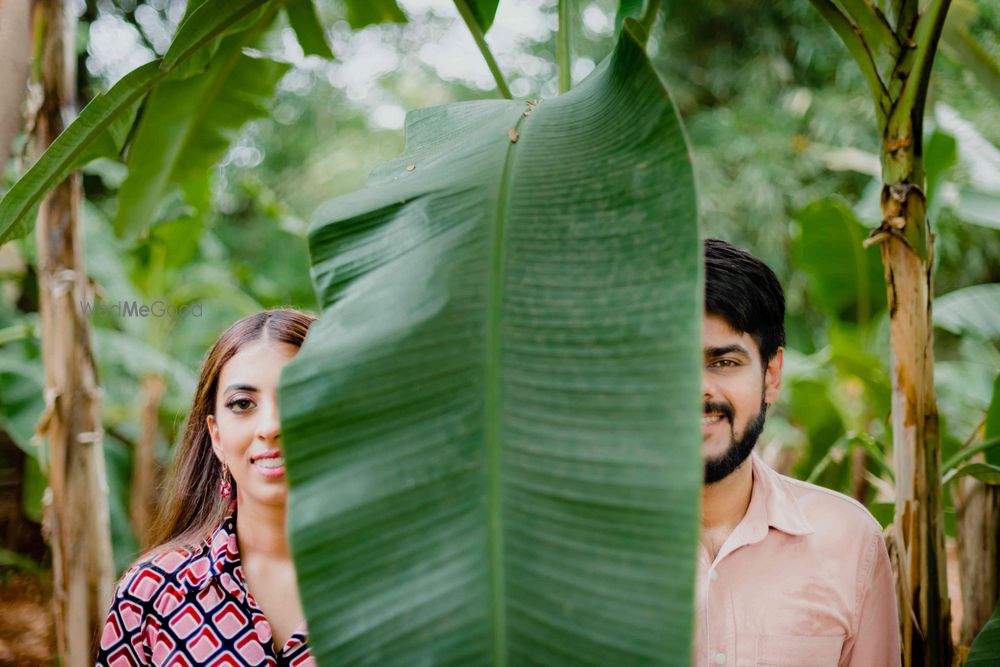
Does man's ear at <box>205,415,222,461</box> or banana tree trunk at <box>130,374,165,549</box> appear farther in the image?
banana tree trunk at <box>130,374,165,549</box>

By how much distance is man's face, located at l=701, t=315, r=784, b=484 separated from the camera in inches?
34.5

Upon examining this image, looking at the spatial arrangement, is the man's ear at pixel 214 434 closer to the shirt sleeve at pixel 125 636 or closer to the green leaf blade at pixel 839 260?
the shirt sleeve at pixel 125 636

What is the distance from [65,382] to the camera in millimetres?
1296

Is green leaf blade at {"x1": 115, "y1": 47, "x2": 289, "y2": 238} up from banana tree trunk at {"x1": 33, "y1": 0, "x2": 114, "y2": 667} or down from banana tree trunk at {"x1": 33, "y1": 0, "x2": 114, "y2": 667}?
up

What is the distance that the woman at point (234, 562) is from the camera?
0.95 meters

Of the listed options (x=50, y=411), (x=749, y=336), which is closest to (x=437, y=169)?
(x=749, y=336)

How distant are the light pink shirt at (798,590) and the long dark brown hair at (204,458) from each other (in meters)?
0.64

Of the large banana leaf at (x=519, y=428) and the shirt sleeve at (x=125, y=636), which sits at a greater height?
the large banana leaf at (x=519, y=428)

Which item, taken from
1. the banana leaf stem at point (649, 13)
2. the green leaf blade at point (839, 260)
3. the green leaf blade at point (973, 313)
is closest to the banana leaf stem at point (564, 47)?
the banana leaf stem at point (649, 13)

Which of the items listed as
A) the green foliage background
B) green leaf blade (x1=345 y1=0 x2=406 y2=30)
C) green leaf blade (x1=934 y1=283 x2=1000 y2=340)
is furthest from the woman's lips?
green leaf blade (x1=934 y1=283 x2=1000 y2=340)

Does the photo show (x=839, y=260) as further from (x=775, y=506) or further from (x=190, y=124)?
(x=190, y=124)

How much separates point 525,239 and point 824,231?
1.88m

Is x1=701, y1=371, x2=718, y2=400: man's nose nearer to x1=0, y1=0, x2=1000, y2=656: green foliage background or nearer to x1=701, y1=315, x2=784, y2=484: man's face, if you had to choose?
x1=701, y1=315, x2=784, y2=484: man's face

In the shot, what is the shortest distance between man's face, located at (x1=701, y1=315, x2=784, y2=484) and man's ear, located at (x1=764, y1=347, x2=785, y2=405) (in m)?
0.08
